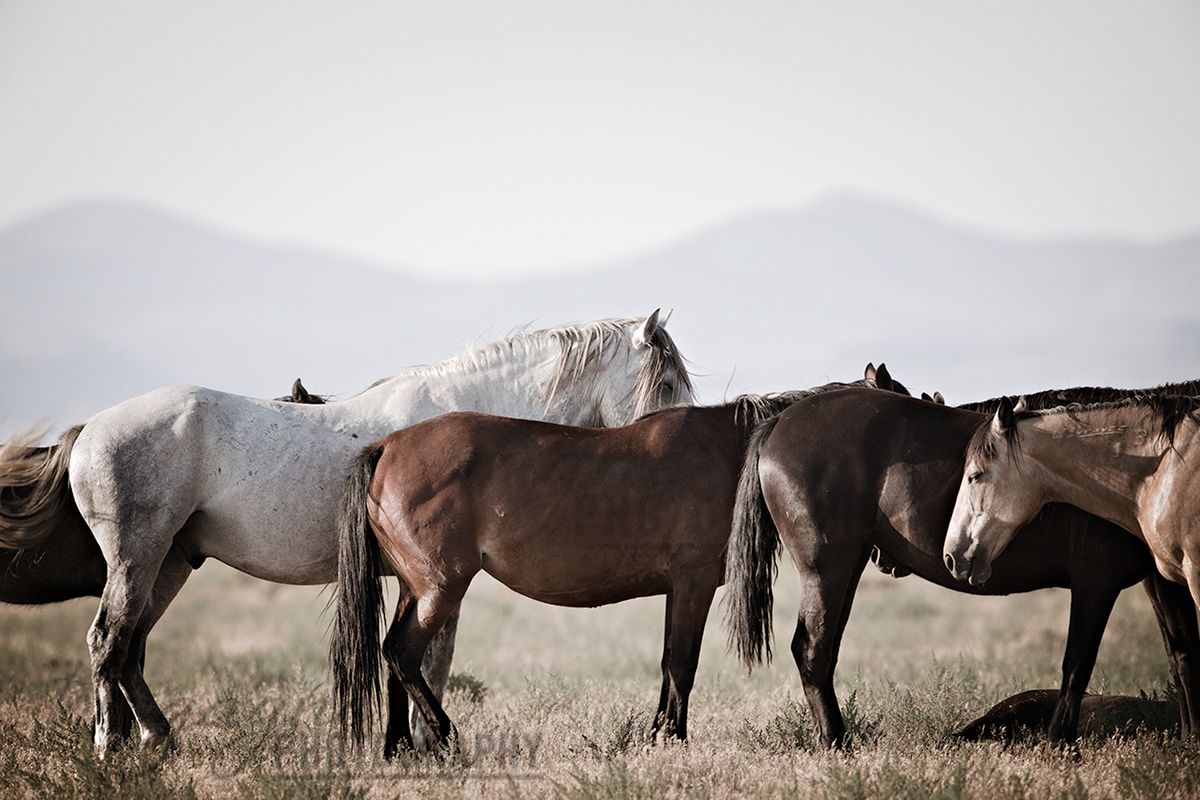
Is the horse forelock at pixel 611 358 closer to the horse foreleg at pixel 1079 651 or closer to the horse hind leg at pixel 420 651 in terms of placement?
the horse hind leg at pixel 420 651

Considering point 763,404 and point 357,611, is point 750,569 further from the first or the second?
point 357,611

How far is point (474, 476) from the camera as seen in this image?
6.06 metres

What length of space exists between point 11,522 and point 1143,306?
13669cm

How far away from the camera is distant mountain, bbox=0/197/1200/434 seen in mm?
112750

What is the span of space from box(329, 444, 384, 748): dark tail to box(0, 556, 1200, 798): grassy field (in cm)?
31

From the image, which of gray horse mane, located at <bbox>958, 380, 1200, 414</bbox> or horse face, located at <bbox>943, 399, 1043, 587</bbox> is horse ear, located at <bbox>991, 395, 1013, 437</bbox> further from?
gray horse mane, located at <bbox>958, 380, 1200, 414</bbox>

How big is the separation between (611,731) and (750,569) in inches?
57.8

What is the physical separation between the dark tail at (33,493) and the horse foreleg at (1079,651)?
584 centimetres

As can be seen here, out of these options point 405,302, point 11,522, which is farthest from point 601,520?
point 405,302

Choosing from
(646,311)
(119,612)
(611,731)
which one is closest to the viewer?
(119,612)

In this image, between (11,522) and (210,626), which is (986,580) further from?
(210,626)

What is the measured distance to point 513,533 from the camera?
6.07 m

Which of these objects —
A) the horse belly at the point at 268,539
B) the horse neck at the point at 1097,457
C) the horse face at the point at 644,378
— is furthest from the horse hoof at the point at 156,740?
the horse neck at the point at 1097,457

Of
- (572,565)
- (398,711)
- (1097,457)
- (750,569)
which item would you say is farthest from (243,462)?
(1097,457)
